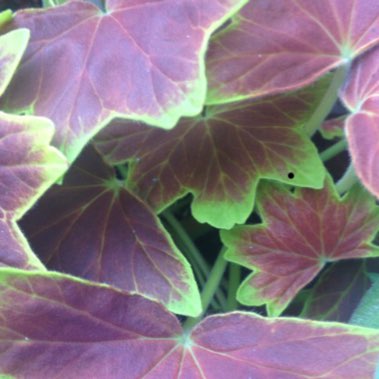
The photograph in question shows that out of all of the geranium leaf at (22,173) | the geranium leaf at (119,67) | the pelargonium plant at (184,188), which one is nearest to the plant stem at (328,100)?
the pelargonium plant at (184,188)

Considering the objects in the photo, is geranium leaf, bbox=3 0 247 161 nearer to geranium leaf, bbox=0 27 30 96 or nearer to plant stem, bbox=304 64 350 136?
geranium leaf, bbox=0 27 30 96

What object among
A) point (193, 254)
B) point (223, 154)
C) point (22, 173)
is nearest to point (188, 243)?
point (193, 254)

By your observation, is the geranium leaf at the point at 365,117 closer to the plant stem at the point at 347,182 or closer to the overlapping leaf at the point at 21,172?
the plant stem at the point at 347,182

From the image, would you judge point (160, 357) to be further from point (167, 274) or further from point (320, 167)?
point (320, 167)

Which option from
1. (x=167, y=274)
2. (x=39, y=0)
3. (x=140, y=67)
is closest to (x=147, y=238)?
(x=167, y=274)

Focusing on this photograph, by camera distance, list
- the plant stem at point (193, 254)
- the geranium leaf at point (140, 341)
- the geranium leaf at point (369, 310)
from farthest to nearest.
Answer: the plant stem at point (193, 254) → the geranium leaf at point (369, 310) → the geranium leaf at point (140, 341)

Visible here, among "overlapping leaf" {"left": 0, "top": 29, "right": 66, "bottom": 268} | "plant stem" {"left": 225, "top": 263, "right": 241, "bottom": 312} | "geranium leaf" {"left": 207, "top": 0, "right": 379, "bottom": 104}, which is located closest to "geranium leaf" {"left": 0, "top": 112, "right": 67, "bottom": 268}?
"overlapping leaf" {"left": 0, "top": 29, "right": 66, "bottom": 268}
